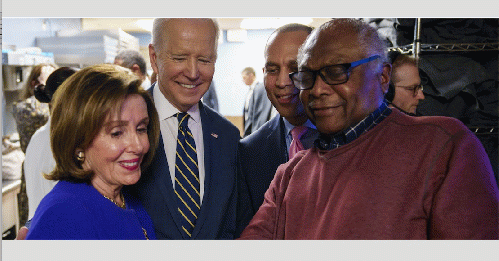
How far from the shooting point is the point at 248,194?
1.64 m

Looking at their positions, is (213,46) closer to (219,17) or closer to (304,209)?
(219,17)

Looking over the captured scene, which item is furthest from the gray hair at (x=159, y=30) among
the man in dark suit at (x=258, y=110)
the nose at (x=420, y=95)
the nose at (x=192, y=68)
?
the man in dark suit at (x=258, y=110)

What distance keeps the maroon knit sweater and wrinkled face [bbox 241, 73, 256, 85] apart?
401 centimetres

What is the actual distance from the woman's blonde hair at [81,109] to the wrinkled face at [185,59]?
262 millimetres

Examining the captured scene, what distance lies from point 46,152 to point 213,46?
76cm

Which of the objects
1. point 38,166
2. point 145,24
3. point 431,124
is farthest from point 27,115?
point 431,124

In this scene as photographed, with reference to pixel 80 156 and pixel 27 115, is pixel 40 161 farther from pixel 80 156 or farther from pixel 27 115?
pixel 27 115

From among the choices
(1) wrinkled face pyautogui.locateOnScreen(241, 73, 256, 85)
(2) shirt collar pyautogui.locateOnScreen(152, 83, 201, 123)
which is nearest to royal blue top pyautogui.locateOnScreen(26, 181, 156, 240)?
(2) shirt collar pyautogui.locateOnScreen(152, 83, 201, 123)

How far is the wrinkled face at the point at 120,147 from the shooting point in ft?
4.22

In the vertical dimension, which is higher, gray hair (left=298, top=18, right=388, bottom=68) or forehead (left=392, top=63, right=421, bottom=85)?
gray hair (left=298, top=18, right=388, bottom=68)

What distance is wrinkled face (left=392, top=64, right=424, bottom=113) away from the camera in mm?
1884

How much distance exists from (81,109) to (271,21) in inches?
31.5

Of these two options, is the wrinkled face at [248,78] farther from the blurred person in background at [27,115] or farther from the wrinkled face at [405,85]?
the wrinkled face at [405,85]

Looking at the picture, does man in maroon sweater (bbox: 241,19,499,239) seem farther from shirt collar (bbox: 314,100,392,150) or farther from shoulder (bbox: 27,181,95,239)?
shoulder (bbox: 27,181,95,239)
